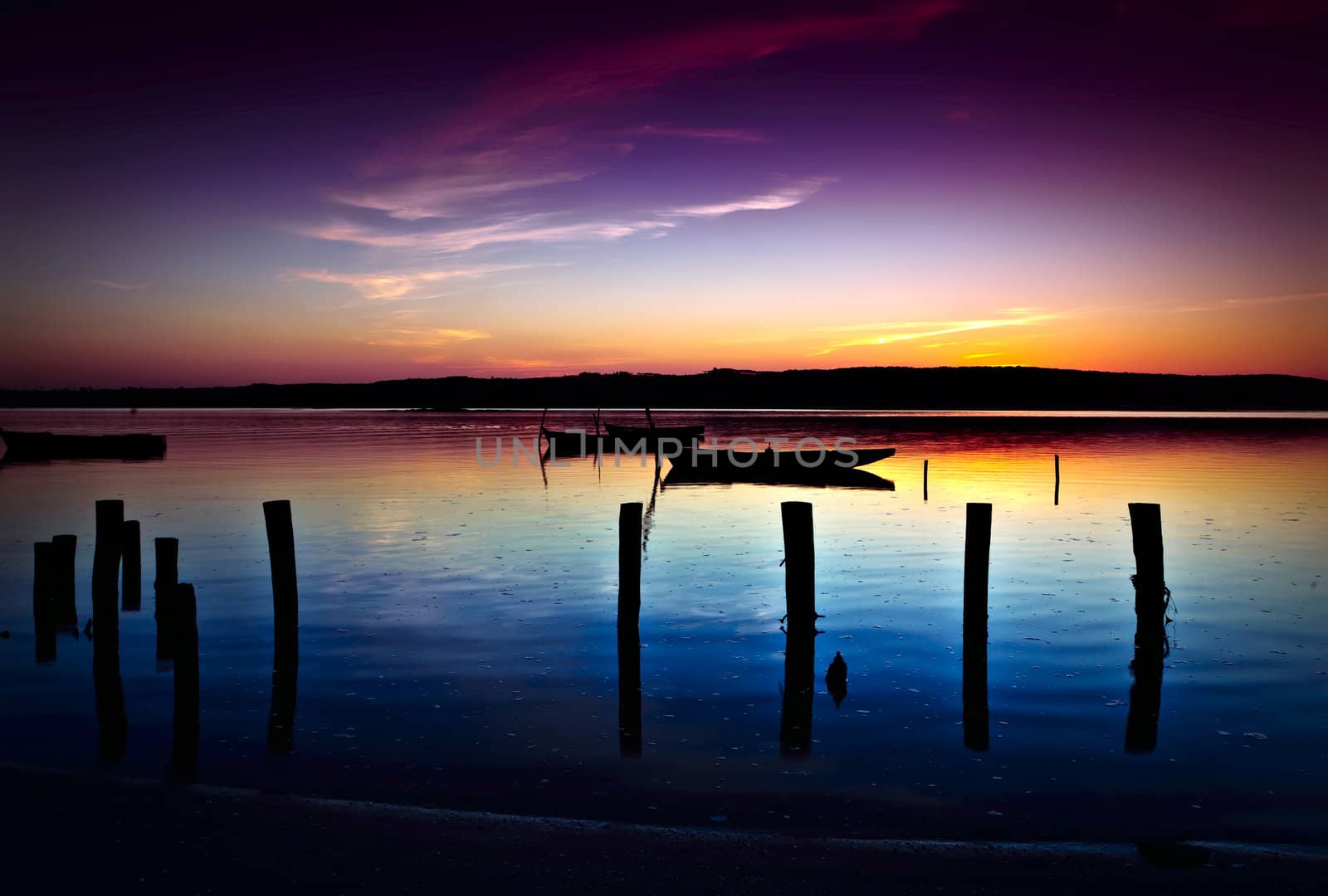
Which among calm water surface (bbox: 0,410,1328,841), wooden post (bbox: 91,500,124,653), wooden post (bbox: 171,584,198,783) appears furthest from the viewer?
wooden post (bbox: 91,500,124,653)

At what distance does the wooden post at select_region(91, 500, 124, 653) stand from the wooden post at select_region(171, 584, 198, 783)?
8.86 ft

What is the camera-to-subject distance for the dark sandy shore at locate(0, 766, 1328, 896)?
627cm

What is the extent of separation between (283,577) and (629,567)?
4.64m

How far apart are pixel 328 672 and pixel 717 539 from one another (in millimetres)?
13882

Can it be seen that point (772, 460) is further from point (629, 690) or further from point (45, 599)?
point (45, 599)

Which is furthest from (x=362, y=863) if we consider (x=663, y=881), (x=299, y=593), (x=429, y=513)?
(x=429, y=513)

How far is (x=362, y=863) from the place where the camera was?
6551 millimetres

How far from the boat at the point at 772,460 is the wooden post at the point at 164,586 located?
35214 mm

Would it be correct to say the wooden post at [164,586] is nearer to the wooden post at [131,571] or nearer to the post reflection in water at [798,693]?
the wooden post at [131,571]

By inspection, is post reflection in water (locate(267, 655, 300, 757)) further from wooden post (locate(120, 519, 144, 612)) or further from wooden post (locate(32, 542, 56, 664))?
wooden post (locate(120, 519, 144, 612))

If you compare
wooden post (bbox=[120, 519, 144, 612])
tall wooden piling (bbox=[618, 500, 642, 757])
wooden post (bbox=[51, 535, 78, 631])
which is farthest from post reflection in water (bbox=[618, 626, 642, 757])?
wooden post (bbox=[120, 519, 144, 612])

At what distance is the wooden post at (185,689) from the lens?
8953mm

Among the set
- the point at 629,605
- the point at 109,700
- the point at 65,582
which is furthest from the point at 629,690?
the point at 65,582

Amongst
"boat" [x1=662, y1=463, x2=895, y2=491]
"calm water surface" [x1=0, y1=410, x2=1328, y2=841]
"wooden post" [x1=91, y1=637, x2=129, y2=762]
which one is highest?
"wooden post" [x1=91, y1=637, x2=129, y2=762]
